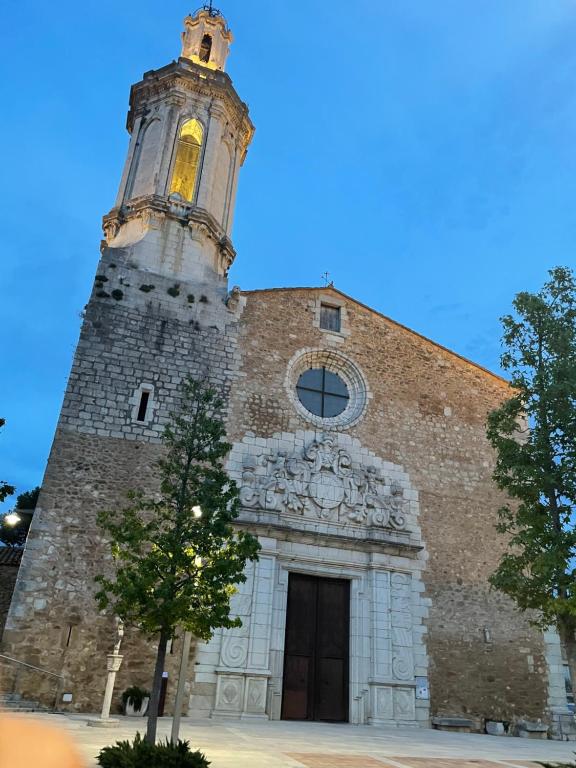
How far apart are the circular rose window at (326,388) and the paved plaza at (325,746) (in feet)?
24.9

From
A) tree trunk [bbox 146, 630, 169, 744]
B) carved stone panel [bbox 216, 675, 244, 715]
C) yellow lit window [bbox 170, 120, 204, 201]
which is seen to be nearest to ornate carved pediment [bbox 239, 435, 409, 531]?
carved stone panel [bbox 216, 675, 244, 715]

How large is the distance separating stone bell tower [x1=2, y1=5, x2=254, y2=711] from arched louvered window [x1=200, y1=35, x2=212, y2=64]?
0.81 feet

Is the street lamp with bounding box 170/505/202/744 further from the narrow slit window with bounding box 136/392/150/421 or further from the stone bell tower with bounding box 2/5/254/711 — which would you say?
the narrow slit window with bounding box 136/392/150/421

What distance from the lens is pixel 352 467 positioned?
1630 cm

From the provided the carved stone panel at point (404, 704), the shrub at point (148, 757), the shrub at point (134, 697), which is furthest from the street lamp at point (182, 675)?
the carved stone panel at point (404, 704)

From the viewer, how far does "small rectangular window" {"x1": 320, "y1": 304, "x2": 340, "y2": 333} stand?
60.1ft

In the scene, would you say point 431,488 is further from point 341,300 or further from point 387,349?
point 341,300

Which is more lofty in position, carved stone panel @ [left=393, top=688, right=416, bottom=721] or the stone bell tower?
the stone bell tower

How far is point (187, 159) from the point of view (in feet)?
64.7

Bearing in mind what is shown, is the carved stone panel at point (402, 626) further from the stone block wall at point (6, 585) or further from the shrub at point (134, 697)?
the stone block wall at point (6, 585)

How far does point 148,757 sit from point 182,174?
17.1m

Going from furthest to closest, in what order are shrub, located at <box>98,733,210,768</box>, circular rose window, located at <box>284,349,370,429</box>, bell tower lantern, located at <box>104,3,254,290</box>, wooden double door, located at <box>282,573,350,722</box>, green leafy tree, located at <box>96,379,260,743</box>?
bell tower lantern, located at <box>104,3,254,290</box>, circular rose window, located at <box>284,349,370,429</box>, wooden double door, located at <box>282,573,350,722</box>, green leafy tree, located at <box>96,379,260,743</box>, shrub, located at <box>98,733,210,768</box>

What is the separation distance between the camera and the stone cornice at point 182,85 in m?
20.3

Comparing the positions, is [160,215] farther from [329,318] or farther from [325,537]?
[325,537]
